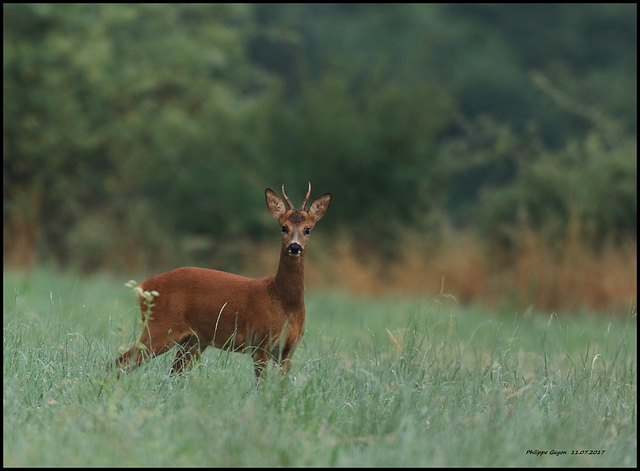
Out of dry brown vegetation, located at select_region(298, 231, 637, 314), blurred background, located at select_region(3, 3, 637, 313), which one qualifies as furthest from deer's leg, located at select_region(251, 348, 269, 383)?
dry brown vegetation, located at select_region(298, 231, 637, 314)

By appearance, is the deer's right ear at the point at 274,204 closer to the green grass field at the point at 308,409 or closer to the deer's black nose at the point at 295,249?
the deer's black nose at the point at 295,249

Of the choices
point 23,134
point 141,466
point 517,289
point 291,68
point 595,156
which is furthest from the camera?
point 291,68

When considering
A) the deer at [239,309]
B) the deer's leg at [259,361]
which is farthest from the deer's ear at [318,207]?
the deer's leg at [259,361]

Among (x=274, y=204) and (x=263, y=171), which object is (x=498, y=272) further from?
(x=274, y=204)

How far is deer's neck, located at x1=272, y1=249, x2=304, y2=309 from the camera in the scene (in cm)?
494

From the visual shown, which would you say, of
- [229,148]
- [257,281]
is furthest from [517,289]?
[257,281]

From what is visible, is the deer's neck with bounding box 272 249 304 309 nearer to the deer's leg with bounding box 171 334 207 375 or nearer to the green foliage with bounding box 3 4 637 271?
Answer: the deer's leg with bounding box 171 334 207 375

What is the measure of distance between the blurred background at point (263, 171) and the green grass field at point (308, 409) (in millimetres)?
6348

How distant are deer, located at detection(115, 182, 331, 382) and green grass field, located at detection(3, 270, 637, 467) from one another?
13 centimetres

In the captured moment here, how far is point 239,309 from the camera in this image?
501 centimetres

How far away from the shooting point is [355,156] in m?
15.6

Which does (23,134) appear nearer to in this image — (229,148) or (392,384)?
(229,148)

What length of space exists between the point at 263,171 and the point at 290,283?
11.5 m

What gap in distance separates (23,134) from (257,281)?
14.0 metres
